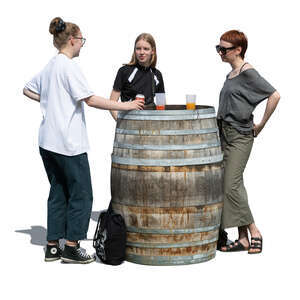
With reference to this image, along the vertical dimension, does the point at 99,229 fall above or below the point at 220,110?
below

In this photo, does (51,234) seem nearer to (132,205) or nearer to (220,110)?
(132,205)

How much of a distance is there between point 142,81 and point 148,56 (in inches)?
11.5

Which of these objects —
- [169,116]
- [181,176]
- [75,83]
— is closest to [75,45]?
[75,83]

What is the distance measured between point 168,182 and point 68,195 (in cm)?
117

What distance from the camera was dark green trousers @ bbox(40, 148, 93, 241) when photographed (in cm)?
745

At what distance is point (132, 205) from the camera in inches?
292

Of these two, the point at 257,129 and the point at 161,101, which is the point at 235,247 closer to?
the point at 257,129

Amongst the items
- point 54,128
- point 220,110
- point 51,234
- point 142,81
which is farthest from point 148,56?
point 51,234

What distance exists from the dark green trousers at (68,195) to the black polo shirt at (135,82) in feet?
4.18

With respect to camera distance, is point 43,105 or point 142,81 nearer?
point 43,105

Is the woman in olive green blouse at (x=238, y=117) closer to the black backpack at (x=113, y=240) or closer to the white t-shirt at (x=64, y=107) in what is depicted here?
the black backpack at (x=113, y=240)

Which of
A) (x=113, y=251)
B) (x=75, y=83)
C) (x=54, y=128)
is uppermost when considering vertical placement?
(x=75, y=83)

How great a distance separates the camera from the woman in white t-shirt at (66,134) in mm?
7320

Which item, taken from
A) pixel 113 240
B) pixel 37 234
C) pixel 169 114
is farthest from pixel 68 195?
pixel 169 114
